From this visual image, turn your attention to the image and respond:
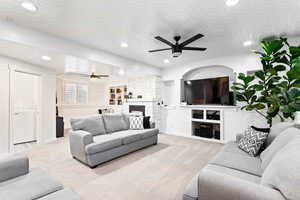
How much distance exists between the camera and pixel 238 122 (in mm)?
4105

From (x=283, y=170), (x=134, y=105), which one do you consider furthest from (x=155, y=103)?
(x=283, y=170)

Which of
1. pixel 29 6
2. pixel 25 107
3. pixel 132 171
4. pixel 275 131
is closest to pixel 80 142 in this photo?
pixel 132 171

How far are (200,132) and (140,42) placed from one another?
3392 millimetres

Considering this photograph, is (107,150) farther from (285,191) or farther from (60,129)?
(60,129)

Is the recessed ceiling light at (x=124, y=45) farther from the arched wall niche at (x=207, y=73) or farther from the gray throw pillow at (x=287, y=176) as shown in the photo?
the gray throw pillow at (x=287, y=176)

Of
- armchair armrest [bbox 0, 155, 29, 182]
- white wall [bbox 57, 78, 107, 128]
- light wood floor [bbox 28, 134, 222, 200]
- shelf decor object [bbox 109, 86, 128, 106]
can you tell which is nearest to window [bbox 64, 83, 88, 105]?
white wall [bbox 57, 78, 107, 128]

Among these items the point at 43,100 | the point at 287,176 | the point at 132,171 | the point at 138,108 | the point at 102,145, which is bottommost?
the point at 132,171

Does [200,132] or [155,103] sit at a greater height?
[155,103]

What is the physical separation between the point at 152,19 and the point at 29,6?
5.64 feet

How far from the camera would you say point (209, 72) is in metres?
4.86

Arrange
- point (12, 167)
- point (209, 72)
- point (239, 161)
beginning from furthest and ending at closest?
point (209, 72)
point (239, 161)
point (12, 167)

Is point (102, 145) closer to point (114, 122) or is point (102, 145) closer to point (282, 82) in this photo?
point (114, 122)

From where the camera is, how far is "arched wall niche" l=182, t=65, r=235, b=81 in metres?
4.53

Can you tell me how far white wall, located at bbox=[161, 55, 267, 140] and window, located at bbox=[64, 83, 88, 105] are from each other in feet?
12.7
